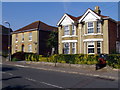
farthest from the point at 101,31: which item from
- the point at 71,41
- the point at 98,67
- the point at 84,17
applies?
the point at 98,67

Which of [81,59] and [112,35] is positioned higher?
[112,35]

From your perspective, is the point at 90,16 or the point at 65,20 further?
the point at 65,20

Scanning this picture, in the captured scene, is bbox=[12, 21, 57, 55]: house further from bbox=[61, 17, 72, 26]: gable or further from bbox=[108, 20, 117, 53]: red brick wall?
bbox=[108, 20, 117, 53]: red brick wall

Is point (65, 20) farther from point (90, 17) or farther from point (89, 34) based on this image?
point (89, 34)

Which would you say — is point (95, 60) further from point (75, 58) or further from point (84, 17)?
point (84, 17)

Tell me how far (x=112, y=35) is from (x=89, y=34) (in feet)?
12.0

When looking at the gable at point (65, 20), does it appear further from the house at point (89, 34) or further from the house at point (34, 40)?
the house at point (34, 40)

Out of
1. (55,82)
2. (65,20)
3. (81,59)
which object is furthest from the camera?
(65,20)

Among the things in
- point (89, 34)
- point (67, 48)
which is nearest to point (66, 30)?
point (67, 48)

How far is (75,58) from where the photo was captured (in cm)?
1672

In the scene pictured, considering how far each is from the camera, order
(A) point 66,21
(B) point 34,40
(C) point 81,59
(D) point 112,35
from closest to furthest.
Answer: (C) point 81,59 → (D) point 112,35 → (A) point 66,21 → (B) point 34,40

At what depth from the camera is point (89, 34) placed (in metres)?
21.5

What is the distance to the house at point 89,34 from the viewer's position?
21000 millimetres

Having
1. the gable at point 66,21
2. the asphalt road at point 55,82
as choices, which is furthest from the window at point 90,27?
the asphalt road at point 55,82
